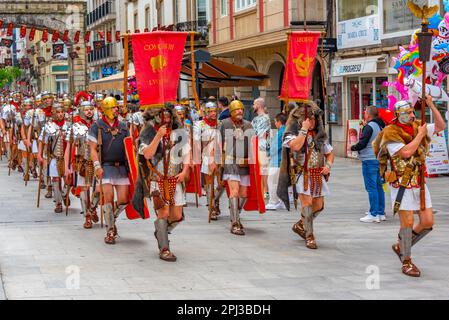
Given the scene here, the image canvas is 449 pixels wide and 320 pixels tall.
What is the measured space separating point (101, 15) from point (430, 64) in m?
46.1

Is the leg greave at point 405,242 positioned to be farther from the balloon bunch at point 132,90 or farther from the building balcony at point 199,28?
the building balcony at point 199,28

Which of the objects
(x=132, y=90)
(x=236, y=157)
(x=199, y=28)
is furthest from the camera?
(x=199, y=28)

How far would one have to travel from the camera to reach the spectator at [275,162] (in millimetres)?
14398

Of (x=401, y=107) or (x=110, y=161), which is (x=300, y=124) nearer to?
(x=401, y=107)

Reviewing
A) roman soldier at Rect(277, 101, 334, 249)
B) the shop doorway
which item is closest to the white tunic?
roman soldier at Rect(277, 101, 334, 249)

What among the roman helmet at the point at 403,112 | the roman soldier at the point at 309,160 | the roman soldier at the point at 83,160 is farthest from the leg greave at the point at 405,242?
the roman soldier at the point at 83,160

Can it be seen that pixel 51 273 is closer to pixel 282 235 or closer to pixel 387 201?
pixel 282 235

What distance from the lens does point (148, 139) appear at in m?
9.92

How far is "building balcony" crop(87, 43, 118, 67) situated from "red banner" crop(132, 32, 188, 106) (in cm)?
4628

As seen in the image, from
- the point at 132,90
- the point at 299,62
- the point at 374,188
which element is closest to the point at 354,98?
the point at 132,90

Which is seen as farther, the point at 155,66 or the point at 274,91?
the point at 274,91

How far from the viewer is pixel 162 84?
9.92 metres

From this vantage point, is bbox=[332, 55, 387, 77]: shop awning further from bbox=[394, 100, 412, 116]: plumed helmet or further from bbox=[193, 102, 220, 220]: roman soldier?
bbox=[394, 100, 412, 116]: plumed helmet

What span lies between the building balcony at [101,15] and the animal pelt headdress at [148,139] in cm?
4528
